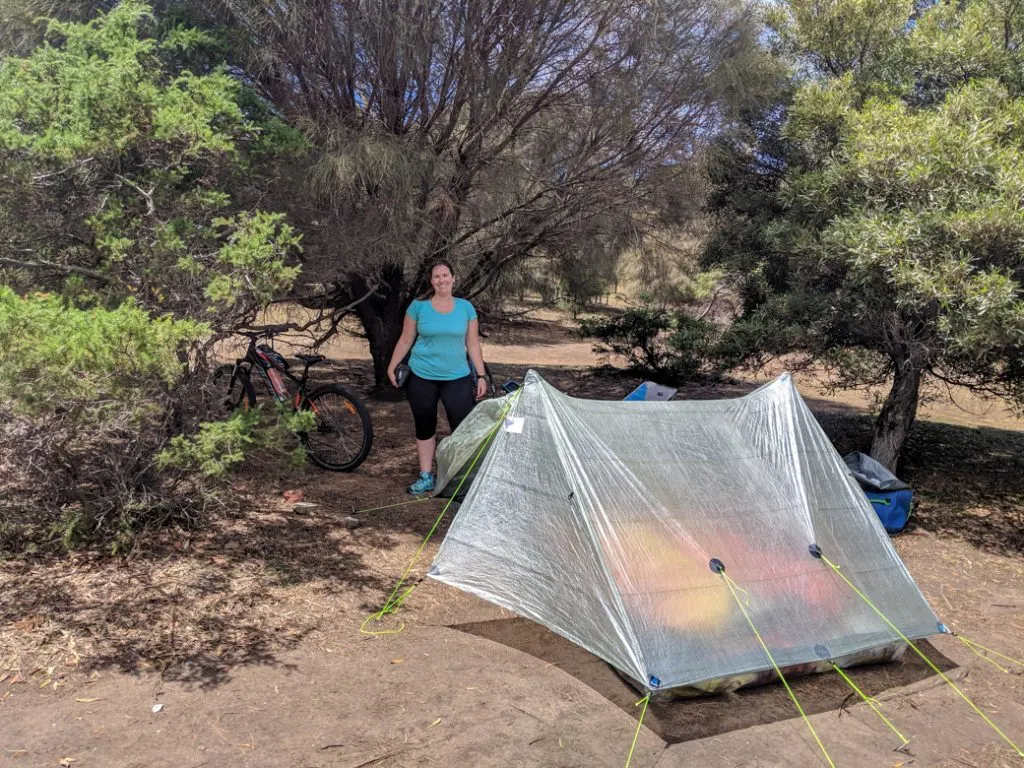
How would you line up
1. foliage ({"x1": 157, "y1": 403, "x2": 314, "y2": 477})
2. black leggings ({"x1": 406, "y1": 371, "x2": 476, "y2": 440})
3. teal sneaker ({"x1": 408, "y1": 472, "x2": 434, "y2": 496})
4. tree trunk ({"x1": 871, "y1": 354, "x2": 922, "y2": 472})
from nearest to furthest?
1. foliage ({"x1": 157, "y1": 403, "x2": 314, "y2": 477})
2. black leggings ({"x1": 406, "y1": 371, "x2": 476, "y2": 440})
3. teal sneaker ({"x1": 408, "y1": 472, "x2": 434, "y2": 496})
4. tree trunk ({"x1": 871, "y1": 354, "x2": 922, "y2": 472})

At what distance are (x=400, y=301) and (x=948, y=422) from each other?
6.91 metres

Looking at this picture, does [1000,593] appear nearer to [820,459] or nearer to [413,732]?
[820,459]

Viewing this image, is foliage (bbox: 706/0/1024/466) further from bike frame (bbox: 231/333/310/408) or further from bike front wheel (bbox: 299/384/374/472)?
bike frame (bbox: 231/333/310/408)

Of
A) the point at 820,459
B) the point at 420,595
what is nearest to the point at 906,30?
the point at 820,459

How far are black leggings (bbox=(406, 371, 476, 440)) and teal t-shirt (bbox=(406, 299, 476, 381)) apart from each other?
43mm

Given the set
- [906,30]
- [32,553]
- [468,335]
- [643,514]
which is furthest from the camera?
[906,30]

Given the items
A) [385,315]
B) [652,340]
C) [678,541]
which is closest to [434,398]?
[678,541]

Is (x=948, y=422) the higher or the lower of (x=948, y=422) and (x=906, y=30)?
the lower

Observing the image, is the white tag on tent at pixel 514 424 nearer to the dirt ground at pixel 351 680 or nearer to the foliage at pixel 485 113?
the dirt ground at pixel 351 680

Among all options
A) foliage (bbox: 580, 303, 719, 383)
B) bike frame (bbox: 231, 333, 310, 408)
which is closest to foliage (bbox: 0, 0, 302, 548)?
bike frame (bbox: 231, 333, 310, 408)

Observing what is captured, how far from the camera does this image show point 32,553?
13.0 feet

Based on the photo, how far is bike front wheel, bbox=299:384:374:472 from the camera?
558 centimetres

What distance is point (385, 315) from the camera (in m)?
8.18

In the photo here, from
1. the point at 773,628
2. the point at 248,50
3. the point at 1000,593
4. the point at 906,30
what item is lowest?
the point at 1000,593
